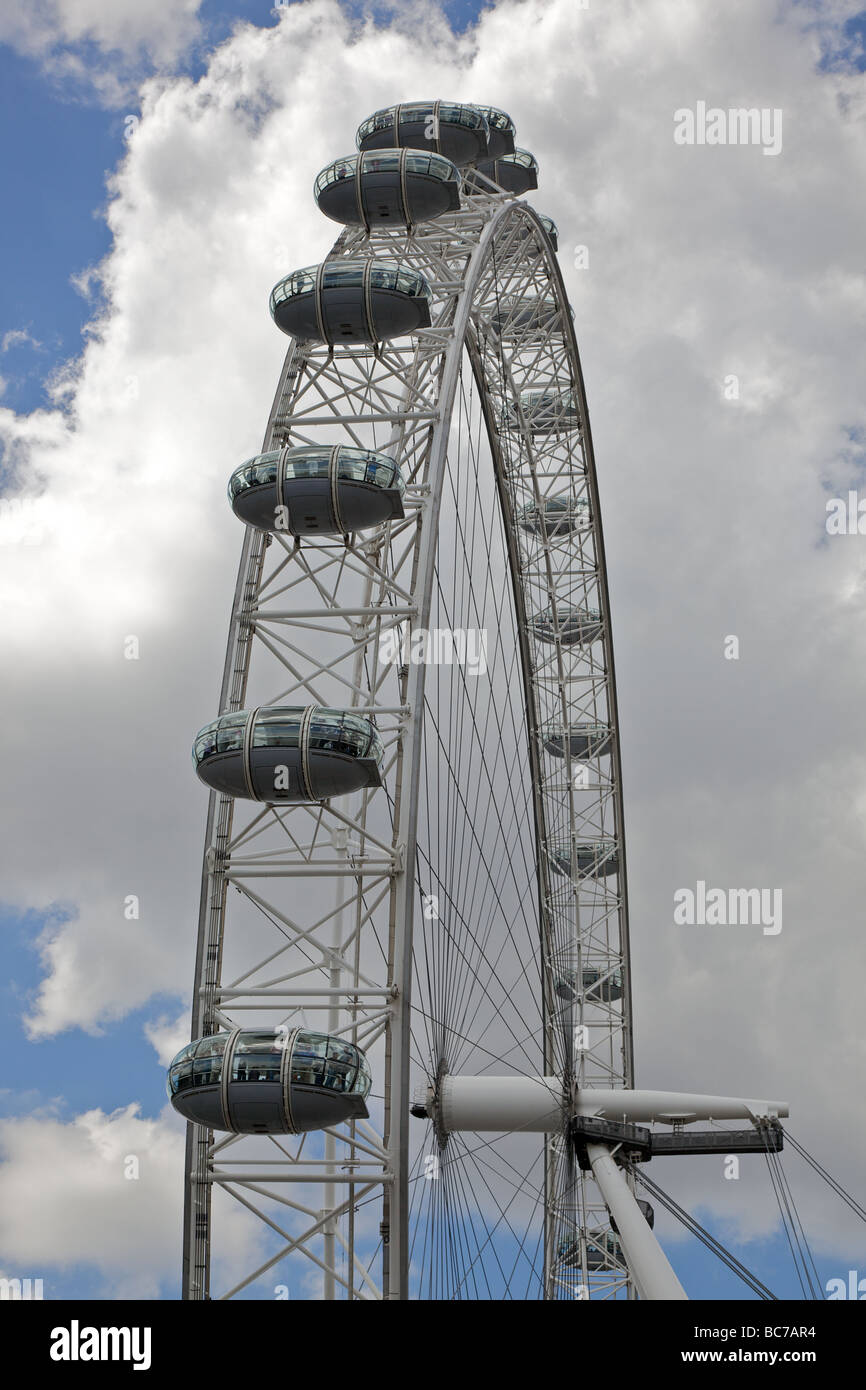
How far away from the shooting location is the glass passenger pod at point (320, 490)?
29.9 meters

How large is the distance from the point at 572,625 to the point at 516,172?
1469 cm

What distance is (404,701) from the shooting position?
29797mm

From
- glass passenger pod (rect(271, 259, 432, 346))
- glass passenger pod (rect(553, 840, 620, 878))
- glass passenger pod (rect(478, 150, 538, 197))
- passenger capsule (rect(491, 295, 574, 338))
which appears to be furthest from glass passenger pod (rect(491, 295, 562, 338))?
glass passenger pod (rect(553, 840, 620, 878))

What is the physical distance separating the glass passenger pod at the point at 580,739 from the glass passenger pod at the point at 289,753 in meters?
25.2

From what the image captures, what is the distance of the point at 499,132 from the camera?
137 ft

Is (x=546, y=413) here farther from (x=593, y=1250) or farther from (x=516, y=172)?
(x=593, y=1250)

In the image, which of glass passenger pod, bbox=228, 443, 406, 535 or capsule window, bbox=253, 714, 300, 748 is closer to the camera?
capsule window, bbox=253, 714, 300, 748

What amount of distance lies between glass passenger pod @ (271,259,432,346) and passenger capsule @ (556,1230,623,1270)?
27.9 meters

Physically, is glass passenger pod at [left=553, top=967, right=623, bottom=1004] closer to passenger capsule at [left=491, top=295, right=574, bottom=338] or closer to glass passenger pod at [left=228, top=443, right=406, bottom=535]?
passenger capsule at [left=491, top=295, right=574, bottom=338]

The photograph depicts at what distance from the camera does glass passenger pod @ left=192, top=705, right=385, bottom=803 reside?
2756 centimetres

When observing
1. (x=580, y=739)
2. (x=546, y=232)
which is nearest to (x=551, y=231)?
(x=546, y=232)

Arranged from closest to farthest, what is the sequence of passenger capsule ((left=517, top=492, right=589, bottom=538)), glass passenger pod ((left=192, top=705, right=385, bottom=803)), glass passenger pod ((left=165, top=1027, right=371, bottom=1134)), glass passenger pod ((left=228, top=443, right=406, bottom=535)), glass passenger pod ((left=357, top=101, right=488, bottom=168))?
glass passenger pod ((left=165, top=1027, right=371, bottom=1134)) < glass passenger pod ((left=192, top=705, right=385, bottom=803)) < glass passenger pod ((left=228, top=443, right=406, bottom=535)) < glass passenger pod ((left=357, top=101, right=488, bottom=168)) < passenger capsule ((left=517, top=492, right=589, bottom=538))

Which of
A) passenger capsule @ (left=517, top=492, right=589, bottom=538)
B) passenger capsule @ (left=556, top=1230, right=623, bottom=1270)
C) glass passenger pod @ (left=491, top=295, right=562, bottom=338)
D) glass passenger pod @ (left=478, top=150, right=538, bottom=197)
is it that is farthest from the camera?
passenger capsule @ (left=517, top=492, right=589, bottom=538)
